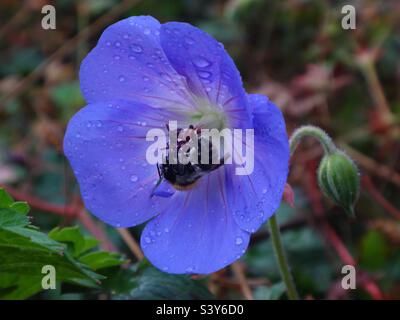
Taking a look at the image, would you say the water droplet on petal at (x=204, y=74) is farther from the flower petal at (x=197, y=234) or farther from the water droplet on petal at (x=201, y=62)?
the flower petal at (x=197, y=234)

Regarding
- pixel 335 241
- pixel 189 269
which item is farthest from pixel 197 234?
pixel 335 241

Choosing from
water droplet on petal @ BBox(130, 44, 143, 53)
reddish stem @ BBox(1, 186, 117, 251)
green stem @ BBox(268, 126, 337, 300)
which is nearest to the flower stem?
green stem @ BBox(268, 126, 337, 300)

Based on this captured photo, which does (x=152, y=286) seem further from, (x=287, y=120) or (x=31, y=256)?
(x=287, y=120)

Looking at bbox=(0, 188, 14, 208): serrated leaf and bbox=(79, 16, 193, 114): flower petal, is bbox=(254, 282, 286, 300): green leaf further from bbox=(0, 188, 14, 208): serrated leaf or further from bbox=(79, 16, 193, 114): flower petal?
bbox=(0, 188, 14, 208): serrated leaf

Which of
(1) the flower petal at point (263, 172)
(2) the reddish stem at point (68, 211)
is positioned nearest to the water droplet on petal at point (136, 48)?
(1) the flower petal at point (263, 172)

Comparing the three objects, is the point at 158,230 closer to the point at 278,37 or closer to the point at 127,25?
the point at 127,25
